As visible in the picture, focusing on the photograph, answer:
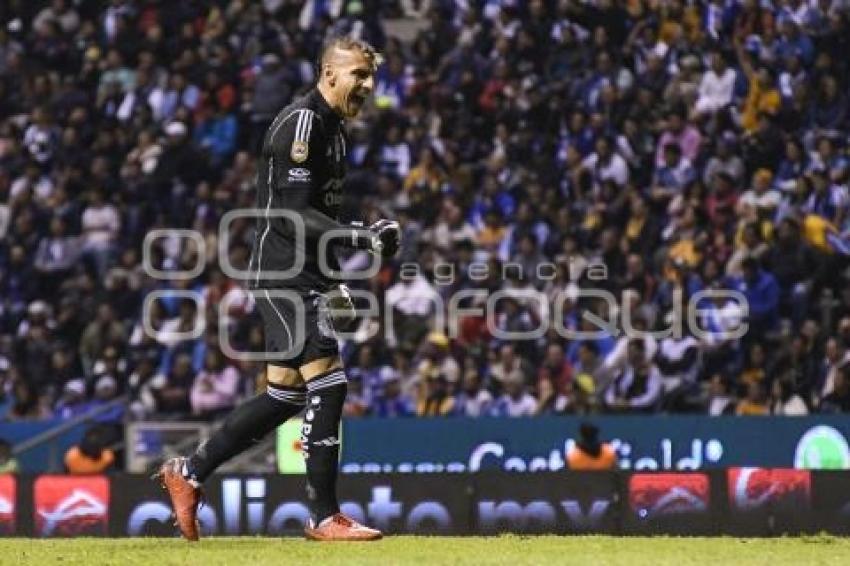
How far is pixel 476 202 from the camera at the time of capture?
20.0 m

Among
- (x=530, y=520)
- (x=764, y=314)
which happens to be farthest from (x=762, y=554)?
(x=764, y=314)

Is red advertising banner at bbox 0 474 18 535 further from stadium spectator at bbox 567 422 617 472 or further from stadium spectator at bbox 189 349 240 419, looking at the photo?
stadium spectator at bbox 189 349 240 419

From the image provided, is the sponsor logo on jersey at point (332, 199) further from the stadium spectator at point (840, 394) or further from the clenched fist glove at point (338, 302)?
the stadium spectator at point (840, 394)

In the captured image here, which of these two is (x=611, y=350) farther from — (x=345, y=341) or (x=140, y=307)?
(x=140, y=307)

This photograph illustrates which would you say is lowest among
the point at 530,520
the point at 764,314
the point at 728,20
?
the point at 530,520

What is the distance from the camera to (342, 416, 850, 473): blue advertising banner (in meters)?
16.2

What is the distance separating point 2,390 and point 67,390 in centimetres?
81

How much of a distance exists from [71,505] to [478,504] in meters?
2.78

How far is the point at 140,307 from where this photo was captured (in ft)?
66.7

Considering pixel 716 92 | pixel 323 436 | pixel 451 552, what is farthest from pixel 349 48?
pixel 716 92

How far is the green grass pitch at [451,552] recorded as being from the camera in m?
8.49

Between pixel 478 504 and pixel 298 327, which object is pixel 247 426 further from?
pixel 478 504

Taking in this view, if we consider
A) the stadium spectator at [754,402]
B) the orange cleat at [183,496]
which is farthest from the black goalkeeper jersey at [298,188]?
the stadium spectator at [754,402]

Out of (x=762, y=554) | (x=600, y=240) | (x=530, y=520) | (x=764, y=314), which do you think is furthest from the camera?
(x=600, y=240)
